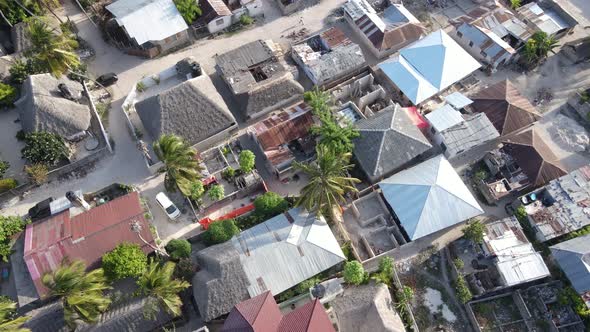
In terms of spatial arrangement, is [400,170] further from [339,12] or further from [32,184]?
[32,184]

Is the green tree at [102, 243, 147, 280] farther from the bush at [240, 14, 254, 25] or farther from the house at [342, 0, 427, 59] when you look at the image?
the house at [342, 0, 427, 59]

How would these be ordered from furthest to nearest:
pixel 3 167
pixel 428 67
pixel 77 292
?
pixel 428 67 → pixel 3 167 → pixel 77 292

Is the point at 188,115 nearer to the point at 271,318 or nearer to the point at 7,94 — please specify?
the point at 7,94

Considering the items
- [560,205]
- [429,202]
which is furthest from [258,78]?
[560,205]

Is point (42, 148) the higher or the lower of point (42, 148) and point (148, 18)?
the lower

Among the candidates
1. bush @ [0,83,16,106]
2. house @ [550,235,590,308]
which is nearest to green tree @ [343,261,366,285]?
house @ [550,235,590,308]

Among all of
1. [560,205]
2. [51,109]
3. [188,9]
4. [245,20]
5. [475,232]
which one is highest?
[188,9]

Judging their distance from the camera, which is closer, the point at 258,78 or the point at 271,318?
the point at 271,318

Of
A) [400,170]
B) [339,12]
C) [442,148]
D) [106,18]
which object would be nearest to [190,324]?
[400,170]
